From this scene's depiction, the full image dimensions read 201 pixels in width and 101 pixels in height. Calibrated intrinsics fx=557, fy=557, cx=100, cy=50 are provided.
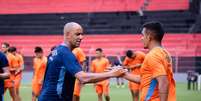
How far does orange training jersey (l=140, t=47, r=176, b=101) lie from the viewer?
6.56m

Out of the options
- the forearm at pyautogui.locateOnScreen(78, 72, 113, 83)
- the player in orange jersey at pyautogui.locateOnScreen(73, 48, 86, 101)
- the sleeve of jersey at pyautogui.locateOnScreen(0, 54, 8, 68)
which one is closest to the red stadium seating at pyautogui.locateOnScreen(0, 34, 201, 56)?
the player in orange jersey at pyautogui.locateOnScreen(73, 48, 86, 101)

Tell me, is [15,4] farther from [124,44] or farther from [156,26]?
[156,26]

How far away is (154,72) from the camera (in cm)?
659

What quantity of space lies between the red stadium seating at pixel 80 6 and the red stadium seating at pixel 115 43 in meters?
3.81

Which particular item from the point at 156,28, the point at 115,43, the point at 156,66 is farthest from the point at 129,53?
the point at 115,43

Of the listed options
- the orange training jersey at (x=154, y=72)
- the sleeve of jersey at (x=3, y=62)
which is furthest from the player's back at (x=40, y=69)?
the orange training jersey at (x=154, y=72)

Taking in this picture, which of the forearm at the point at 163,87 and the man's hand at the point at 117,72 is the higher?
the man's hand at the point at 117,72

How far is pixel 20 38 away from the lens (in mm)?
40938

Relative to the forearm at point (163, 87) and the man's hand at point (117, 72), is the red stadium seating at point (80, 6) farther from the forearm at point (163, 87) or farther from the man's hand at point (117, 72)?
the forearm at point (163, 87)

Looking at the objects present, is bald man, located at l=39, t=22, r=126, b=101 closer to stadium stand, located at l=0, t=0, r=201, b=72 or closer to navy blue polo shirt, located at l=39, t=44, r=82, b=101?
navy blue polo shirt, located at l=39, t=44, r=82, b=101

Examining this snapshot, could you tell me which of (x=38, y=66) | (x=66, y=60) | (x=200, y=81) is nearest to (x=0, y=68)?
(x=66, y=60)

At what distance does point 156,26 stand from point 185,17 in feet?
111

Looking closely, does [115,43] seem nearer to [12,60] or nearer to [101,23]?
[101,23]

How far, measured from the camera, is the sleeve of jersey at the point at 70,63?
21.5ft
